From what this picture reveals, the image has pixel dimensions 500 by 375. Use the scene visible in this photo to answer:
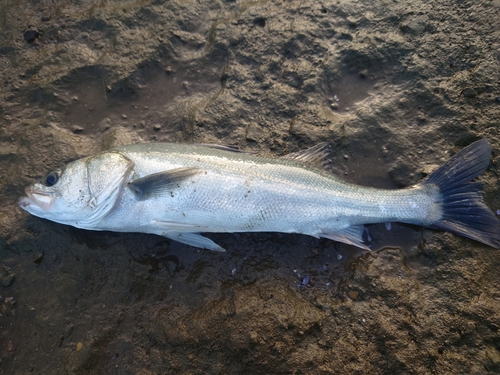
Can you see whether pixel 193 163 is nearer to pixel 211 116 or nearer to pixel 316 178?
pixel 211 116

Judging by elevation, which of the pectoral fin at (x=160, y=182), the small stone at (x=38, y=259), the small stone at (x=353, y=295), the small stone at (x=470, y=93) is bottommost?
the small stone at (x=38, y=259)

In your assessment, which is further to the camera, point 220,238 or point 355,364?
point 220,238

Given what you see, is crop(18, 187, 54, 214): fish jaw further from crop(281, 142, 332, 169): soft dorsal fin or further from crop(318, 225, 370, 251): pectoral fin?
crop(318, 225, 370, 251): pectoral fin

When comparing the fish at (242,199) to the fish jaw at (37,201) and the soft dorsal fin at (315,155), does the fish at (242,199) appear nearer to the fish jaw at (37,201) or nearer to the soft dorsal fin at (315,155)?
the fish jaw at (37,201)

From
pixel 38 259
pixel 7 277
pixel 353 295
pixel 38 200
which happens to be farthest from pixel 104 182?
pixel 353 295

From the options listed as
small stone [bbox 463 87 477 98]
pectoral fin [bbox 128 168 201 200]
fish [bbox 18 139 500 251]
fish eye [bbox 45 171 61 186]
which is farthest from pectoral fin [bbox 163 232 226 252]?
small stone [bbox 463 87 477 98]

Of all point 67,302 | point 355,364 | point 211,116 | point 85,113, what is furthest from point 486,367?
point 85,113

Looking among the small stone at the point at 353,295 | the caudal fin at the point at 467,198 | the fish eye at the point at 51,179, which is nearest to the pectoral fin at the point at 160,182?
the fish eye at the point at 51,179
